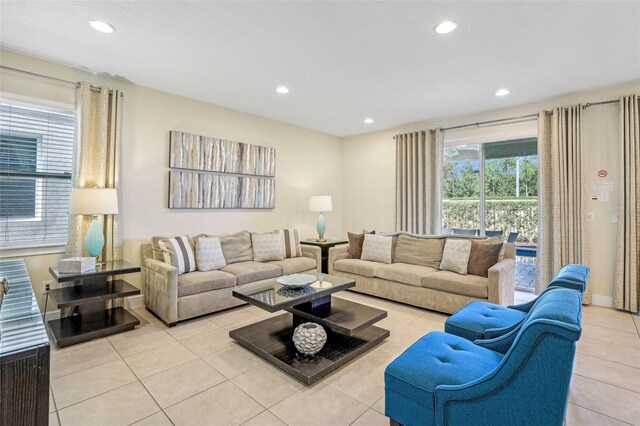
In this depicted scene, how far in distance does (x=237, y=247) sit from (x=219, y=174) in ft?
3.58

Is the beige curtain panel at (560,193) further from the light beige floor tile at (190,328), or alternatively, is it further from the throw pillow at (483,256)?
the light beige floor tile at (190,328)

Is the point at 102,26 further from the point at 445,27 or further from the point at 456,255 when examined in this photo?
the point at 456,255

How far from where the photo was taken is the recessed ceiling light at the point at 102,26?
8.00ft

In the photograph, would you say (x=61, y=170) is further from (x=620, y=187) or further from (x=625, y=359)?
(x=620, y=187)

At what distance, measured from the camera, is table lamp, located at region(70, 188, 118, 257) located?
295 centimetres

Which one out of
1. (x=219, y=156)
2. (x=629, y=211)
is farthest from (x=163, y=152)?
(x=629, y=211)

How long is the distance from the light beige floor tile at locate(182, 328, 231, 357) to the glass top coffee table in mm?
144

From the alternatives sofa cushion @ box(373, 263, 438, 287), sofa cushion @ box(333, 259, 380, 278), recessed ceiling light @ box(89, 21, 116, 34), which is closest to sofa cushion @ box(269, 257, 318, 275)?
sofa cushion @ box(333, 259, 380, 278)

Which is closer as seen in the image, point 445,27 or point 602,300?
point 445,27

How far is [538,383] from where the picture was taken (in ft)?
3.68

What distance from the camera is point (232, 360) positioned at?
2.46 metres

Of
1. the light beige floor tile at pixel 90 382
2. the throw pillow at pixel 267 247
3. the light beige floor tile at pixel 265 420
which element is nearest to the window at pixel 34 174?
the light beige floor tile at pixel 90 382

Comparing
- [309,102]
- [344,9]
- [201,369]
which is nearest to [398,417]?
[201,369]

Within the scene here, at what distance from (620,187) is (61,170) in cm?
634
